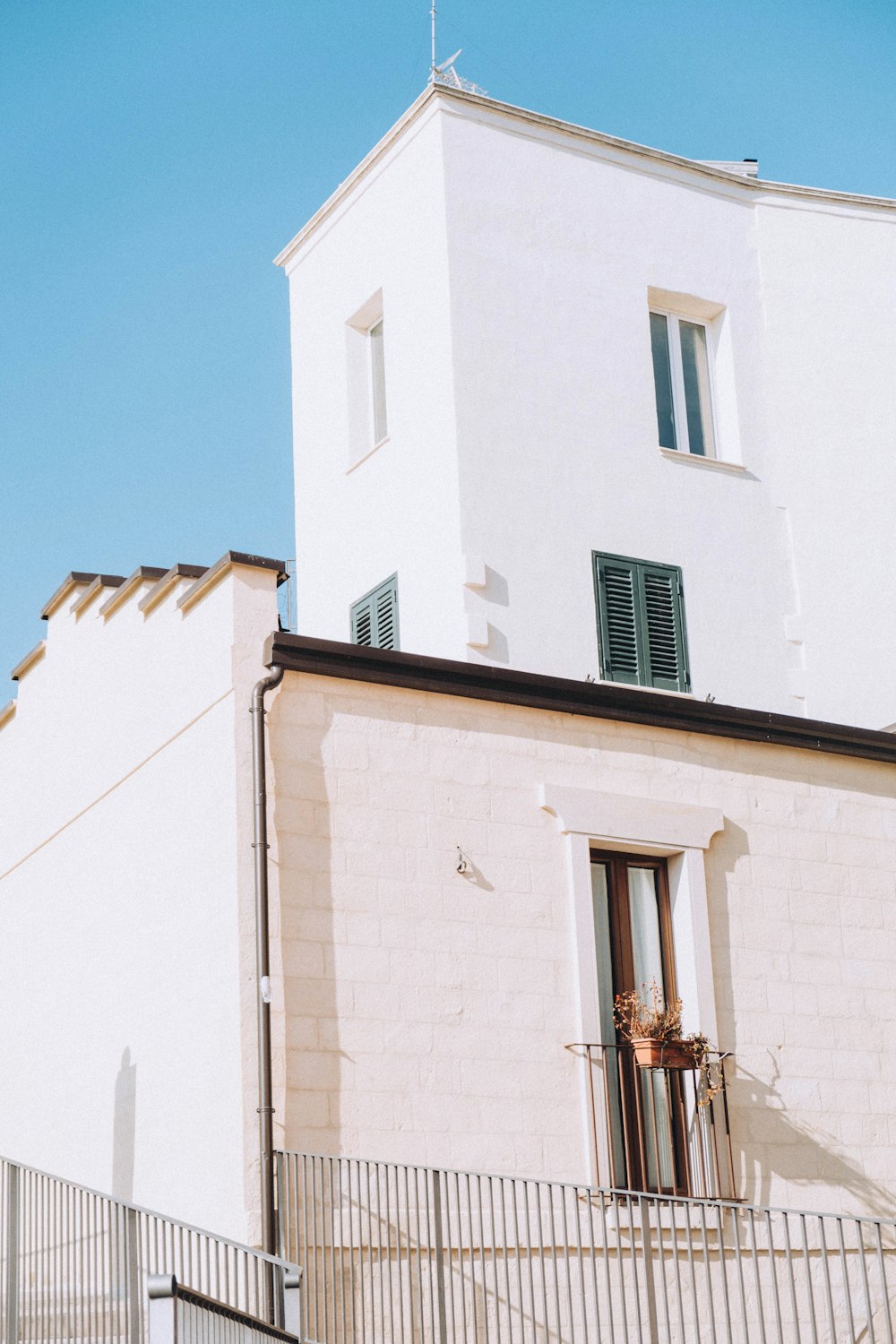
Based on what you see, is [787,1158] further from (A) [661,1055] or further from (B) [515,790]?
(B) [515,790]

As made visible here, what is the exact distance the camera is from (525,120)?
17.0m

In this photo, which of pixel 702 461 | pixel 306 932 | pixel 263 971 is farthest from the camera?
pixel 702 461

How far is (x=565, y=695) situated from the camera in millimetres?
12680

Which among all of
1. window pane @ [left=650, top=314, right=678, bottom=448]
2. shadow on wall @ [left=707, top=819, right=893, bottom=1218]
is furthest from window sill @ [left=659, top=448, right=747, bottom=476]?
shadow on wall @ [left=707, top=819, right=893, bottom=1218]

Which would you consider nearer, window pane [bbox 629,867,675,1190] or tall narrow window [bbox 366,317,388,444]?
window pane [bbox 629,867,675,1190]

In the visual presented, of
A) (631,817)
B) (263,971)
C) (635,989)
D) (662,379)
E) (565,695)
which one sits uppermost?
(662,379)

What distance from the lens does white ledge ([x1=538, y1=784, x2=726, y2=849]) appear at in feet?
40.6

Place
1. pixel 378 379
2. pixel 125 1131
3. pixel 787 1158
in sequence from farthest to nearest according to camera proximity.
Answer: pixel 378 379 < pixel 787 1158 < pixel 125 1131

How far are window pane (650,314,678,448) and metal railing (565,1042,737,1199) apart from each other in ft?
23.0

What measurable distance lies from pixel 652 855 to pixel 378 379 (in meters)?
6.88

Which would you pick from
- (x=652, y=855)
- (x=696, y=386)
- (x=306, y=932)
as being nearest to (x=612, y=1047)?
(x=652, y=855)

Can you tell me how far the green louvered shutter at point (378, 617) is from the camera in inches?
633

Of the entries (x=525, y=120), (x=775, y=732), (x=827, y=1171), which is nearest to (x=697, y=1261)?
(x=827, y=1171)

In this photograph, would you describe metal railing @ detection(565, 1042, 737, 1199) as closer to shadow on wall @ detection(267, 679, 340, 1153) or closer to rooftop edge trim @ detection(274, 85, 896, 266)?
shadow on wall @ detection(267, 679, 340, 1153)
